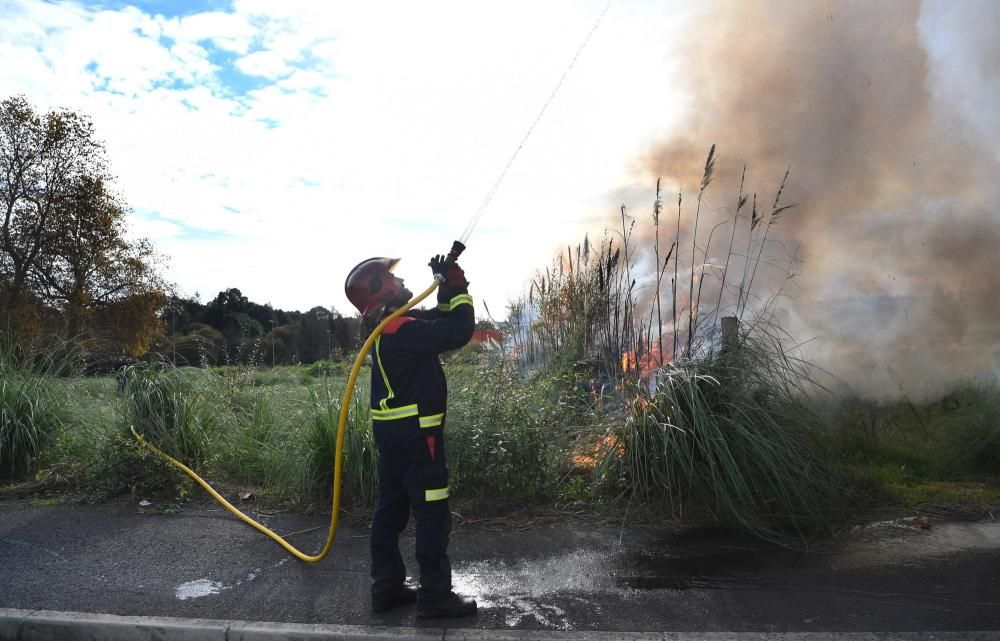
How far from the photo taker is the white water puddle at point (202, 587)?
372 centimetres

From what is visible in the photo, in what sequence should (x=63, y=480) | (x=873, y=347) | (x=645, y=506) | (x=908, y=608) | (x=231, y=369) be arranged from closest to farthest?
(x=908, y=608)
(x=645, y=506)
(x=63, y=480)
(x=231, y=369)
(x=873, y=347)

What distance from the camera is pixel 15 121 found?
1858 centimetres

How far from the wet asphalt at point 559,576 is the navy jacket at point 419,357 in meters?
1.02

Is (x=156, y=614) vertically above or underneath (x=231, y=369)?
underneath

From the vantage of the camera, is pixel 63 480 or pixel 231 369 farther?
pixel 231 369

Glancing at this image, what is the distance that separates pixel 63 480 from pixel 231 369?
1951mm

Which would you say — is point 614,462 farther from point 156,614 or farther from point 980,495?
point 156,614

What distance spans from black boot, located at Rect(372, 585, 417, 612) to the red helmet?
1.43 meters

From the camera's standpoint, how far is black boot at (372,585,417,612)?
344 cm

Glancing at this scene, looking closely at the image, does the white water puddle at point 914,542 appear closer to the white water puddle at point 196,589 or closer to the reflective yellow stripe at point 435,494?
the reflective yellow stripe at point 435,494

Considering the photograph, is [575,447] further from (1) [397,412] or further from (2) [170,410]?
(2) [170,410]

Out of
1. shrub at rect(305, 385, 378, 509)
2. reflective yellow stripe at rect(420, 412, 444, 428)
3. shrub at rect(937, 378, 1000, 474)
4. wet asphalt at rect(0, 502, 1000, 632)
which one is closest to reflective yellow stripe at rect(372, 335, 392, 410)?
reflective yellow stripe at rect(420, 412, 444, 428)

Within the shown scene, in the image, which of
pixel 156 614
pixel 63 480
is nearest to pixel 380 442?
pixel 156 614

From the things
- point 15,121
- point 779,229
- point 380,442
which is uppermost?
point 15,121
